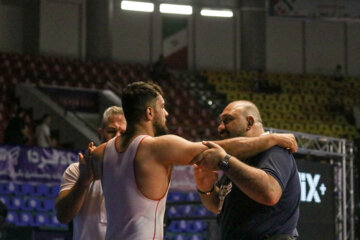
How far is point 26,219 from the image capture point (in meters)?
12.3

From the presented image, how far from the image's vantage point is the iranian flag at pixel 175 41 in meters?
25.5

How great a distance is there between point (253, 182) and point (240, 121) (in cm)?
60

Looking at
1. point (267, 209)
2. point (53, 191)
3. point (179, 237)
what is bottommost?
point (179, 237)

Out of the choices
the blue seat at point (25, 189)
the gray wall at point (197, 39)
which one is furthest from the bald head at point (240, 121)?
the gray wall at point (197, 39)

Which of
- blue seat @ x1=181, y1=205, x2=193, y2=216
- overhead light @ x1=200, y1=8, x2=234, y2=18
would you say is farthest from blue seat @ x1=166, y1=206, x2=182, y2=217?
overhead light @ x1=200, y1=8, x2=234, y2=18

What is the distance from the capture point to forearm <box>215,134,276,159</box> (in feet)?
13.6

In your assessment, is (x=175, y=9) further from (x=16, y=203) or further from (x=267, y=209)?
(x=267, y=209)

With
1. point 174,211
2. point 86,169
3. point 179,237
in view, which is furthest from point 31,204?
point 86,169

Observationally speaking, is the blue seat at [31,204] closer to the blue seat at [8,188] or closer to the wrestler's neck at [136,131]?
the blue seat at [8,188]

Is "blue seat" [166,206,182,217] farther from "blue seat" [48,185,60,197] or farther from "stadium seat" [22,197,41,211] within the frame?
"stadium seat" [22,197,41,211]

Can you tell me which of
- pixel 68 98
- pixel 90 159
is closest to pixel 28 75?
Result: pixel 68 98

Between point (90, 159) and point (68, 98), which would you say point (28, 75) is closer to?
point (68, 98)

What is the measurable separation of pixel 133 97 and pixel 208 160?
1.65 feet

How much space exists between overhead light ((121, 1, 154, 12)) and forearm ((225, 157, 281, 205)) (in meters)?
21.4
